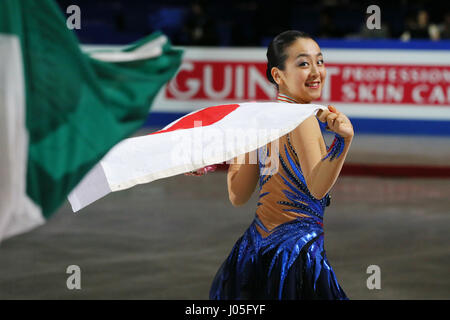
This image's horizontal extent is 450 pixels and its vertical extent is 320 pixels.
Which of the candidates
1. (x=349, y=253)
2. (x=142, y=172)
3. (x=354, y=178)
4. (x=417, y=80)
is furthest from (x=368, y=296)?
(x=417, y=80)

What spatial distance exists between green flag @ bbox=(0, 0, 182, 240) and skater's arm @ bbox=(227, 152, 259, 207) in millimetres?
889

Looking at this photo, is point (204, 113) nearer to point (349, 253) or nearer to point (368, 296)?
point (368, 296)

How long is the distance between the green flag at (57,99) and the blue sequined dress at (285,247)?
854mm

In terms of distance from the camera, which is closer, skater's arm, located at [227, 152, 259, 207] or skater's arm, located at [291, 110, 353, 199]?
skater's arm, located at [291, 110, 353, 199]

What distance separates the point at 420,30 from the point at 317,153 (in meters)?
11.8

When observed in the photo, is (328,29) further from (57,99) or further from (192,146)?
(57,99)

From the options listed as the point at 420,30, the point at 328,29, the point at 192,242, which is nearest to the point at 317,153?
the point at 192,242

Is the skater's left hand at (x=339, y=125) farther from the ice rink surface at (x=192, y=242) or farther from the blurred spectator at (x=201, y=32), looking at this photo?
the blurred spectator at (x=201, y=32)

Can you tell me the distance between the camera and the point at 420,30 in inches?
564

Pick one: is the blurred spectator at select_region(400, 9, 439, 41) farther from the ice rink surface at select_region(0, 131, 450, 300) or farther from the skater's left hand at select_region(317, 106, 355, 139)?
the skater's left hand at select_region(317, 106, 355, 139)

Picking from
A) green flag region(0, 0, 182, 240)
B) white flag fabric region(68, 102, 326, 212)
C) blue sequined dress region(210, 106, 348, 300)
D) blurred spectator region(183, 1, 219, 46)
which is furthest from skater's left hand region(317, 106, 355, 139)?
blurred spectator region(183, 1, 219, 46)

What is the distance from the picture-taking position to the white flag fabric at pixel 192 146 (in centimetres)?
319

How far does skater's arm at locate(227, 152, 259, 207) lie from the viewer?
11.6 ft
